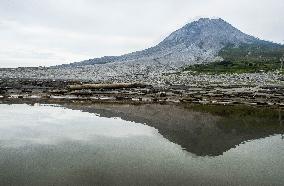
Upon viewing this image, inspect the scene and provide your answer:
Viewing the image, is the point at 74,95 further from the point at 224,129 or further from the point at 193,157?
the point at 193,157

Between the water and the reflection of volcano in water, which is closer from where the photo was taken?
the water

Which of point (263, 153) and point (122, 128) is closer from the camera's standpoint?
point (263, 153)

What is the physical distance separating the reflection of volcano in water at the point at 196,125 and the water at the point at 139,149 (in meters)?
0.06

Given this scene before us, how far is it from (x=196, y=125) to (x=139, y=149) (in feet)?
27.8

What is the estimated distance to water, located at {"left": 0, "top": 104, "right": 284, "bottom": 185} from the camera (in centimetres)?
1550

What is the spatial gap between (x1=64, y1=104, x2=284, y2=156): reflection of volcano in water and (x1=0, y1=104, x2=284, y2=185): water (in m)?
0.06

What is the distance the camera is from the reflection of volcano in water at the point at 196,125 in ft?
71.9

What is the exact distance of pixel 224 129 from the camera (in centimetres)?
2628

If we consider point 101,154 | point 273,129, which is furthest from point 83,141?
point 273,129

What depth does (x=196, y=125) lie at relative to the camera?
2748 cm

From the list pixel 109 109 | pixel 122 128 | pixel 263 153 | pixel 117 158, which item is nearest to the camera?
pixel 117 158

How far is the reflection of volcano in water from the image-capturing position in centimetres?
2191

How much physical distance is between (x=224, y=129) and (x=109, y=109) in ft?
43.8

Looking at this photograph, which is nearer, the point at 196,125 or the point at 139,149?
the point at 139,149
